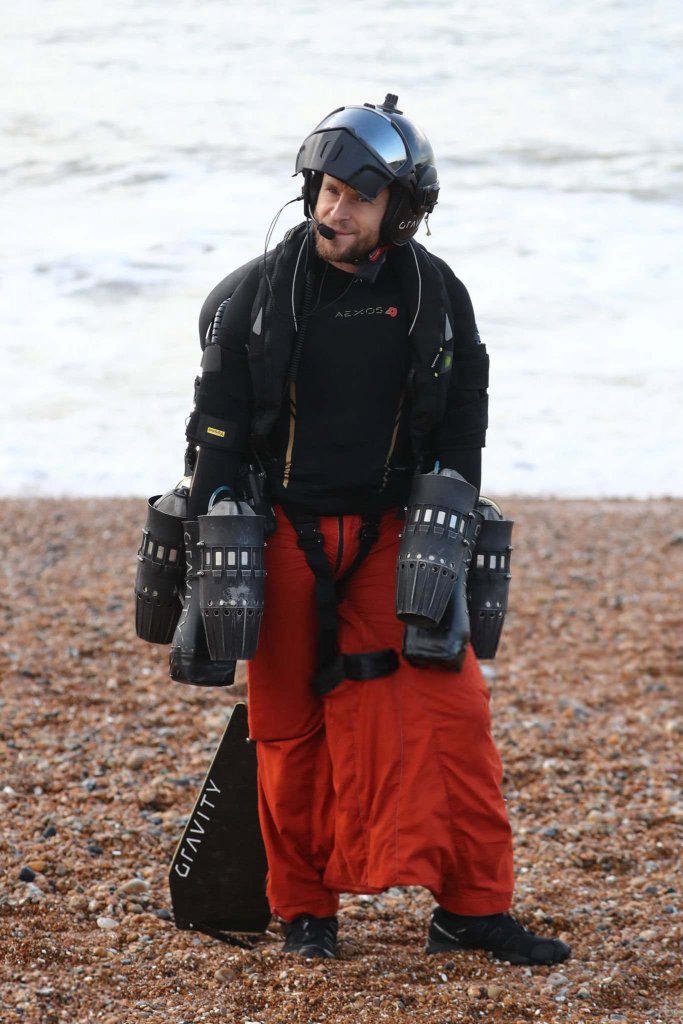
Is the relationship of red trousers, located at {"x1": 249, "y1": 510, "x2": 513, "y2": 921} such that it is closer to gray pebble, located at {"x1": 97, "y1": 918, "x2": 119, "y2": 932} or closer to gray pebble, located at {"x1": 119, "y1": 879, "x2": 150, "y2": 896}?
gray pebble, located at {"x1": 97, "y1": 918, "x2": 119, "y2": 932}

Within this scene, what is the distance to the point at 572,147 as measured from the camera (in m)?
23.4

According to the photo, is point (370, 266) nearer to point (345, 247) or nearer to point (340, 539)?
point (345, 247)

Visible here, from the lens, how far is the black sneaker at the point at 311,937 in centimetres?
360

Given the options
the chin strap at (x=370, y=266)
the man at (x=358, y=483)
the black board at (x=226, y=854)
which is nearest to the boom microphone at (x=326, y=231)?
the man at (x=358, y=483)

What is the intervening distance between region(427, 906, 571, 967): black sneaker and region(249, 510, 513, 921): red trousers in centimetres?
8

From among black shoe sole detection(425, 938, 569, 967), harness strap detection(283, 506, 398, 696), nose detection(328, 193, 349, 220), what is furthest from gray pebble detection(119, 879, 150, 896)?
nose detection(328, 193, 349, 220)

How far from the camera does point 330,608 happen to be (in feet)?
11.1

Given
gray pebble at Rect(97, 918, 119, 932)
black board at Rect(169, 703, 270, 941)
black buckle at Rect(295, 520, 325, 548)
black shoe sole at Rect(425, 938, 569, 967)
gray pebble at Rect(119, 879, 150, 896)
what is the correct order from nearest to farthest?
black buckle at Rect(295, 520, 325, 548) → black shoe sole at Rect(425, 938, 569, 967) → gray pebble at Rect(97, 918, 119, 932) → black board at Rect(169, 703, 270, 941) → gray pebble at Rect(119, 879, 150, 896)

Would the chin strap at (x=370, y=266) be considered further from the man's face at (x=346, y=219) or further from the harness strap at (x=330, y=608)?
the harness strap at (x=330, y=608)

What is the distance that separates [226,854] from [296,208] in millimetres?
15834

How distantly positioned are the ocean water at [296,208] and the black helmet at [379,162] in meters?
7.19

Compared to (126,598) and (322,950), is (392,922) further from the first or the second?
(126,598)

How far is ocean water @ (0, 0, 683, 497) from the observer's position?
39.9 feet

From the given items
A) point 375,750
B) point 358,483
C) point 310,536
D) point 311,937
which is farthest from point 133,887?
point 358,483
